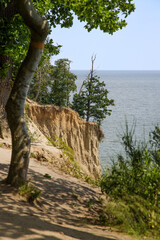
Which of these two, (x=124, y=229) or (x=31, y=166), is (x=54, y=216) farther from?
(x=31, y=166)

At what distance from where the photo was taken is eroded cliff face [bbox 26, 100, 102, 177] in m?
21.8

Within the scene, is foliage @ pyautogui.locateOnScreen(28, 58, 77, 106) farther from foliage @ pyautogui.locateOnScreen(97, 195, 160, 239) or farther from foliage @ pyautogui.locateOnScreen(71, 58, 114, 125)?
foliage @ pyautogui.locateOnScreen(97, 195, 160, 239)

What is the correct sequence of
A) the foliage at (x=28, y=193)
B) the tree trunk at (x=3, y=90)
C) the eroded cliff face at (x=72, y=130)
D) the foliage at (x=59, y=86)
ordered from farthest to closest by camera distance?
the foliage at (x=59, y=86), the eroded cliff face at (x=72, y=130), the tree trunk at (x=3, y=90), the foliage at (x=28, y=193)

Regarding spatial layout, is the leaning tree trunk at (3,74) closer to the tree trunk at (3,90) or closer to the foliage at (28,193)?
the tree trunk at (3,90)

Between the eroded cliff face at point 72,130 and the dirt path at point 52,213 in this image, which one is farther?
the eroded cliff face at point 72,130

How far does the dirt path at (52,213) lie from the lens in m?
4.55

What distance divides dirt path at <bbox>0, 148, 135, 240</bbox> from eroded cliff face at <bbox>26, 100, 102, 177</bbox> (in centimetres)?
1228

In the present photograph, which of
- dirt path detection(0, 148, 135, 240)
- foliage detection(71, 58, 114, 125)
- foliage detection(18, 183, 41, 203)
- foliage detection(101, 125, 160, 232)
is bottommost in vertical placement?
dirt path detection(0, 148, 135, 240)

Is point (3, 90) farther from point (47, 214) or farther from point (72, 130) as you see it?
point (72, 130)

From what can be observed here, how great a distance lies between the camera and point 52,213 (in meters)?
6.13

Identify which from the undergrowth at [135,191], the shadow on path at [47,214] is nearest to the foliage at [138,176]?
the undergrowth at [135,191]

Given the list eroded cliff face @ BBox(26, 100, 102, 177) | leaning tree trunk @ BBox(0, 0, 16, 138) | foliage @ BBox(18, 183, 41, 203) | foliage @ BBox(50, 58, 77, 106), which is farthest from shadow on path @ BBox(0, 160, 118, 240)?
foliage @ BBox(50, 58, 77, 106)

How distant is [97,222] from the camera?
624 centimetres

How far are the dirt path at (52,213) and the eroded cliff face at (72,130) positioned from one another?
483 inches
